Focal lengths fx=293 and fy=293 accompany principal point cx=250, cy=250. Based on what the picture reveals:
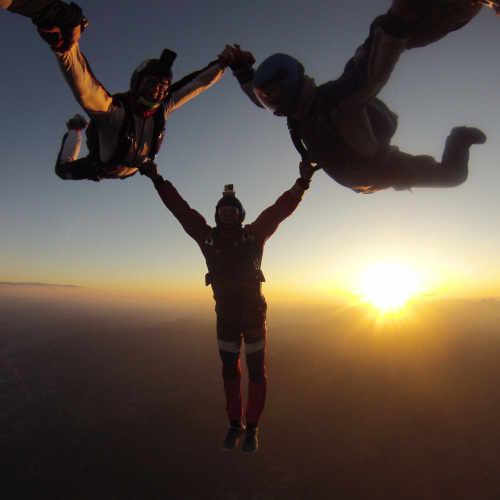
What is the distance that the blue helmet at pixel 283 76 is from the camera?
10.5ft

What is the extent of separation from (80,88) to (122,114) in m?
0.79

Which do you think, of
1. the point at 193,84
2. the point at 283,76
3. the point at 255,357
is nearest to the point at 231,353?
the point at 255,357

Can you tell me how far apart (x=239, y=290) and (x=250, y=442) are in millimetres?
2720

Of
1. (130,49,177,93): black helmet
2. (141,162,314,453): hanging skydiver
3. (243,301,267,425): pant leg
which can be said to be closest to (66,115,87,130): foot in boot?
(141,162,314,453): hanging skydiver

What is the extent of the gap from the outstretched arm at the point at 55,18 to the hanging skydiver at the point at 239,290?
2592mm

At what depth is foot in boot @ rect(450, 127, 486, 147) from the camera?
3.40 metres

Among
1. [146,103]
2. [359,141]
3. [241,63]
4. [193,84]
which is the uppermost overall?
[193,84]

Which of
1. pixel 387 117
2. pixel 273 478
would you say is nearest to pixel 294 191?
pixel 387 117

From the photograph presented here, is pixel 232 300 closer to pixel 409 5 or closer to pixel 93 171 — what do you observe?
pixel 93 171

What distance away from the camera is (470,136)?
341 cm

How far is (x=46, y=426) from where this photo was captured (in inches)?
7470

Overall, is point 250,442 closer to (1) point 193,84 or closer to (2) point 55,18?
(2) point 55,18

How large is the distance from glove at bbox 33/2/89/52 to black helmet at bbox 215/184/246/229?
3.40m

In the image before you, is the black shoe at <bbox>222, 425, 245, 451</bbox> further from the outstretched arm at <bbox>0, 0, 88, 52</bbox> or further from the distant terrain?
the distant terrain
